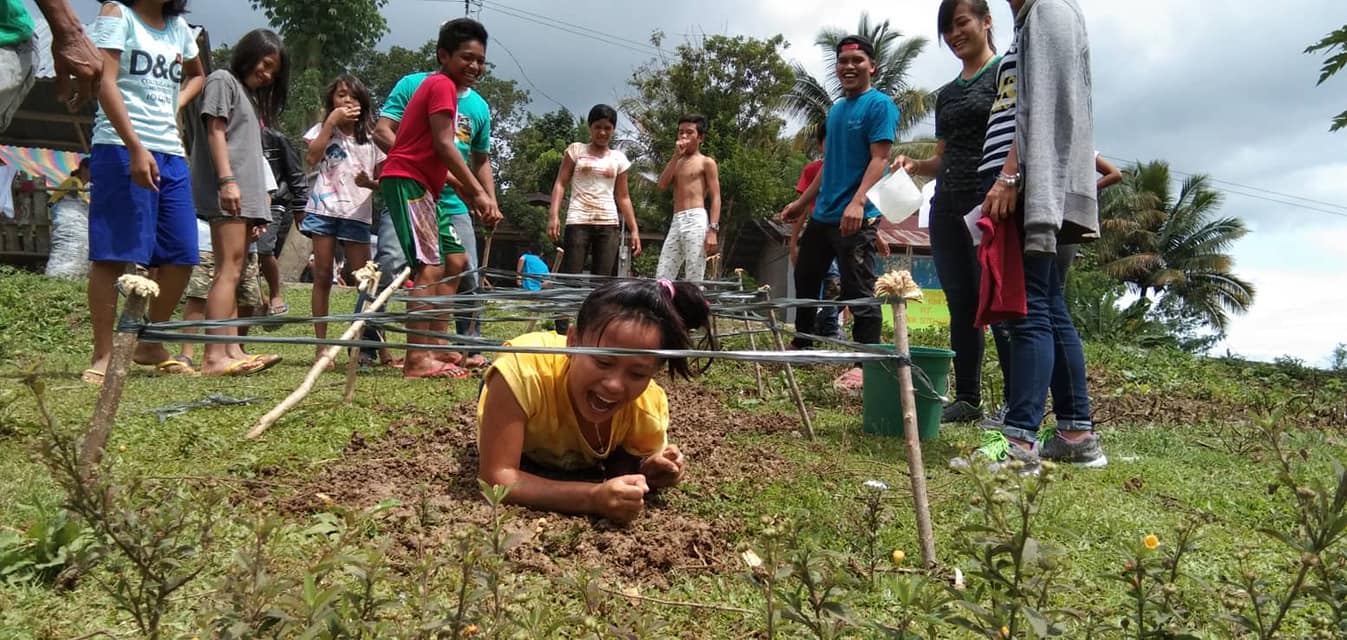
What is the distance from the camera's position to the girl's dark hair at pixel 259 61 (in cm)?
444

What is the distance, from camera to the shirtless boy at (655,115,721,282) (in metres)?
6.54

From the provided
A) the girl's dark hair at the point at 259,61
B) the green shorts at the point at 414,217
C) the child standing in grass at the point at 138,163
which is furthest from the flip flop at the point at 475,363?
the girl's dark hair at the point at 259,61

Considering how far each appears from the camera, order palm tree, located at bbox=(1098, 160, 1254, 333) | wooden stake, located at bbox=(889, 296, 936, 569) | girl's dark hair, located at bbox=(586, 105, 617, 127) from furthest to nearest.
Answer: palm tree, located at bbox=(1098, 160, 1254, 333) < girl's dark hair, located at bbox=(586, 105, 617, 127) < wooden stake, located at bbox=(889, 296, 936, 569)

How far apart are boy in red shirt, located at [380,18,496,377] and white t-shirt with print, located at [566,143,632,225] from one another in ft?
6.41

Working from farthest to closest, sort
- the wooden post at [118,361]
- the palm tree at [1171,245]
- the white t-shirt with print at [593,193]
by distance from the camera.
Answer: the palm tree at [1171,245] → the white t-shirt with print at [593,193] → the wooden post at [118,361]

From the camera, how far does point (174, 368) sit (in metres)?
4.13

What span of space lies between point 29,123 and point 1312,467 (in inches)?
620

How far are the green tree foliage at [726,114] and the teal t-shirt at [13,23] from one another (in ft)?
76.1

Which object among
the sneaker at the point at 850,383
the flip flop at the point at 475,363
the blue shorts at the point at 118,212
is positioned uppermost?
the blue shorts at the point at 118,212

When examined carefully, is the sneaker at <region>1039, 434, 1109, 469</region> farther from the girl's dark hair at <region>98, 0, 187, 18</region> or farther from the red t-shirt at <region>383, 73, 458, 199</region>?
the girl's dark hair at <region>98, 0, 187, 18</region>

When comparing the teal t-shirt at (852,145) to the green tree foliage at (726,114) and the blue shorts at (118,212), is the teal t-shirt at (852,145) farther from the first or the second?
the green tree foliage at (726,114)

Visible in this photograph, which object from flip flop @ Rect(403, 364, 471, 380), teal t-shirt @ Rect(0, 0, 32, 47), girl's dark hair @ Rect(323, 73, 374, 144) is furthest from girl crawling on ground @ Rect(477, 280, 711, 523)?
girl's dark hair @ Rect(323, 73, 374, 144)

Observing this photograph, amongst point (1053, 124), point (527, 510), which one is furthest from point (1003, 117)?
point (527, 510)

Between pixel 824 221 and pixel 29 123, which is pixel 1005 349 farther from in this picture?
pixel 29 123
